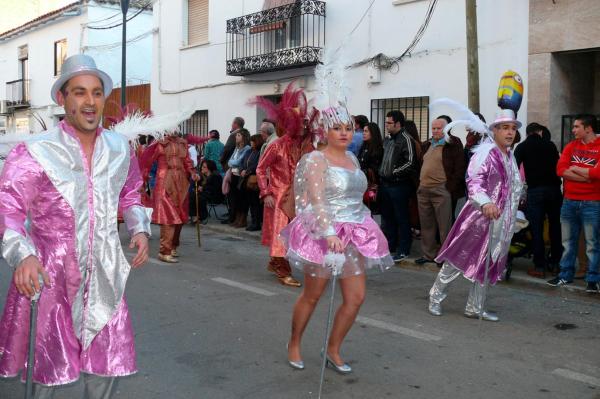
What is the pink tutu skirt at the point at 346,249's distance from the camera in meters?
4.38

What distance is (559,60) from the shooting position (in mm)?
10414

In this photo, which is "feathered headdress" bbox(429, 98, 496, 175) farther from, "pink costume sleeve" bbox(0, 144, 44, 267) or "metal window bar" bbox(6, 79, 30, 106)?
"metal window bar" bbox(6, 79, 30, 106)

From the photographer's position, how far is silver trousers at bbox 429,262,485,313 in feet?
20.2

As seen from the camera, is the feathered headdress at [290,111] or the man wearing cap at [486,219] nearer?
the man wearing cap at [486,219]

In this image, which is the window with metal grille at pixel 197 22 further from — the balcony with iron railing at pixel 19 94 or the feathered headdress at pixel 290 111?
the balcony with iron railing at pixel 19 94

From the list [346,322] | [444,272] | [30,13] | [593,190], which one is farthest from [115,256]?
[30,13]

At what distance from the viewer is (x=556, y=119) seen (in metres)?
10.4

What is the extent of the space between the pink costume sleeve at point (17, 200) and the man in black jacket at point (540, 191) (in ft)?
20.8

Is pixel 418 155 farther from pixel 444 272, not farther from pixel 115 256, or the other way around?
pixel 115 256

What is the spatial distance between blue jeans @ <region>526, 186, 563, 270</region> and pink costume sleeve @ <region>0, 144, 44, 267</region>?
6.34m

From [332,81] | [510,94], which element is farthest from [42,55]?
[332,81]

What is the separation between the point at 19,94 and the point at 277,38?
18.9m

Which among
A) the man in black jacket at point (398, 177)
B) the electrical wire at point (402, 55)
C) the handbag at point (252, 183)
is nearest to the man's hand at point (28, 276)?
the man in black jacket at point (398, 177)

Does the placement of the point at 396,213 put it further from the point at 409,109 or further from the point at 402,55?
the point at 402,55
